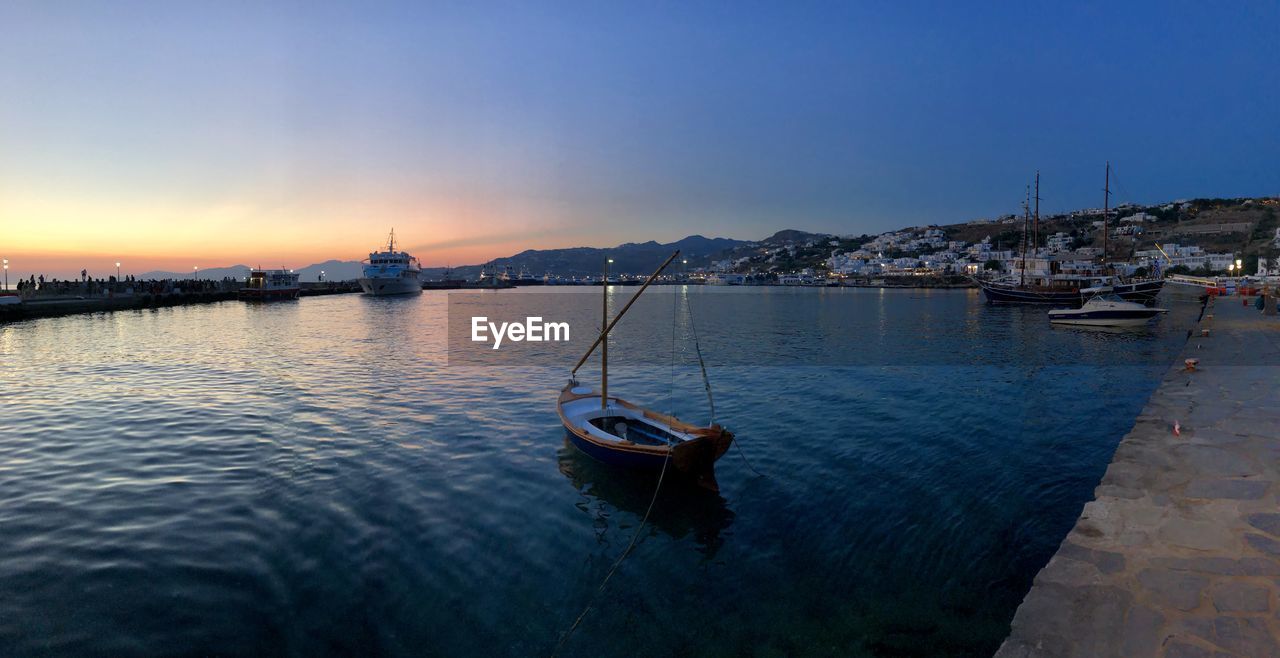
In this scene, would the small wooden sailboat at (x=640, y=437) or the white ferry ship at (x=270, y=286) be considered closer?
the small wooden sailboat at (x=640, y=437)

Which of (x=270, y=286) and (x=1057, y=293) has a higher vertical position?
(x=270, y=286)

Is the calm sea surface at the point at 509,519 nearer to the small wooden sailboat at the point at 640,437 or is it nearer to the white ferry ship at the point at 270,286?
the small wooden sailboat at the point at 640,437

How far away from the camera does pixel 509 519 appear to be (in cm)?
1146

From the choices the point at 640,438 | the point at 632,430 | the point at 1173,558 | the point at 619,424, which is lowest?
the point at 640,438

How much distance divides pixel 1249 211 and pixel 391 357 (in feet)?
897

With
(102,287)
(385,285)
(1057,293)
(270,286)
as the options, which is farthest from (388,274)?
(1057,293)

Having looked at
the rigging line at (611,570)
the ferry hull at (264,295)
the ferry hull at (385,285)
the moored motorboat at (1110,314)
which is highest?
the ferry hull at (385,285)

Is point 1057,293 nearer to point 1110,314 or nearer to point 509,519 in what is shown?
point 1110,314

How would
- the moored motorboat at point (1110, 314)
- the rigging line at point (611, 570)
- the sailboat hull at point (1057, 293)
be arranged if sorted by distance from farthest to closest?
1. the sailboat hull at point (1057, 293)
2. the moored motorboat at point (1110, 314)
3. the rigging line at point (611, 570)

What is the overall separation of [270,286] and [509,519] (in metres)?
113

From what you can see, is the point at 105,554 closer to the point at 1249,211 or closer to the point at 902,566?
the point at 902,566

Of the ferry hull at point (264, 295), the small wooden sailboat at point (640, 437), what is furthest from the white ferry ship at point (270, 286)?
the small wooden sailboat at point (640, 437)

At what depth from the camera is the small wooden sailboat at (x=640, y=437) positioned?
12000 millimetres

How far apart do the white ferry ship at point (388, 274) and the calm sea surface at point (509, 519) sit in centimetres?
10546
